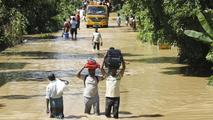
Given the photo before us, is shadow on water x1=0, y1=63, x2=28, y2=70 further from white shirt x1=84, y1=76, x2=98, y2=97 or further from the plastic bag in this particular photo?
white shirt x1=84, y1=76, x2=98, y2=97

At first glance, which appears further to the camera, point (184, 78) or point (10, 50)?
point (10, 50)

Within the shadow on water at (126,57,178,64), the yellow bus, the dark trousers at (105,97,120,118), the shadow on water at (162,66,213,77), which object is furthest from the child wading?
the yellow bus

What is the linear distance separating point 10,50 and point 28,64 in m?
7.84

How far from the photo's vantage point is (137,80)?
71.4 feet

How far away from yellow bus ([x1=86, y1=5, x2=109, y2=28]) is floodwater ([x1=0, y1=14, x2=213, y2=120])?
22.9 m

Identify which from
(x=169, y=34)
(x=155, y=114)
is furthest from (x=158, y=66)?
Result: (x=155, y=114)

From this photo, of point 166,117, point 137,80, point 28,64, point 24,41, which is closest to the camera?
point 166,117

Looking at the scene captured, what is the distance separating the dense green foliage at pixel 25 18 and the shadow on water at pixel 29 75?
4.98 metres

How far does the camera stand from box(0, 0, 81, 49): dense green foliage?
2967 centimetres

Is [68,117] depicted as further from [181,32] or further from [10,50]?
[10,50]

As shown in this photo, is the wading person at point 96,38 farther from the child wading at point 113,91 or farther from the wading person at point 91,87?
the child wading at point 113,91

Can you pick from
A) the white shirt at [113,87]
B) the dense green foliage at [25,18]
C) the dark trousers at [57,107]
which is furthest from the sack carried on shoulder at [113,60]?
the dense green foliage at [25,18]

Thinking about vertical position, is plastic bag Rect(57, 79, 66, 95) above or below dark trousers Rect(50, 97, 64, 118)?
above

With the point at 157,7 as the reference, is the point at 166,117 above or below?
below
